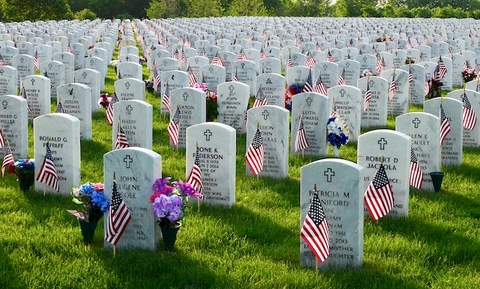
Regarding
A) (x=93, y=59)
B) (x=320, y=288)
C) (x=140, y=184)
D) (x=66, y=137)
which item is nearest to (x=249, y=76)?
(x=93, y=59)

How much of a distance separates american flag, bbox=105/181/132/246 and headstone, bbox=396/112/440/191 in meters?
4.70

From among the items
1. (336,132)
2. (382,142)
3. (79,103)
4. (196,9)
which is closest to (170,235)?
(382,142)

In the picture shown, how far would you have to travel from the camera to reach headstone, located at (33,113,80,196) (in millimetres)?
10102

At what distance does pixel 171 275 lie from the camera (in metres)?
7.48

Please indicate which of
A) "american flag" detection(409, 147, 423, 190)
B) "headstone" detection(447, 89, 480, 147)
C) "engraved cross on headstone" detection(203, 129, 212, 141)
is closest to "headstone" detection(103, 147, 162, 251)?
"engraved cross on headstone" detection(203, 129, 212, 141)

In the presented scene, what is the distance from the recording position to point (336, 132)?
481 inches

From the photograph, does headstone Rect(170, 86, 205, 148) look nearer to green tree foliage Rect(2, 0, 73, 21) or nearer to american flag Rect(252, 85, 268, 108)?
american flag Rect(252, 85, 268, 108)

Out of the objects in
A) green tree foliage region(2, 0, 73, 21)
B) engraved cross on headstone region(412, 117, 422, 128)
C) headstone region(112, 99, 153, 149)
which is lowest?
headstone region(112, 99, 153, 149)

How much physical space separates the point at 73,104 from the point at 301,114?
4319 mm

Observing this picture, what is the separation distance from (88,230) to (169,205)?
3.54ft

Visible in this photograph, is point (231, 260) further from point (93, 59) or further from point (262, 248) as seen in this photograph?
point (93, 59)

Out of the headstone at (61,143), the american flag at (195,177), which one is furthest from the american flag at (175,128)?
the american flag at (195,177)

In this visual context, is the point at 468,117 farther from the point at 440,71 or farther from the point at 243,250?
the point at 440,71

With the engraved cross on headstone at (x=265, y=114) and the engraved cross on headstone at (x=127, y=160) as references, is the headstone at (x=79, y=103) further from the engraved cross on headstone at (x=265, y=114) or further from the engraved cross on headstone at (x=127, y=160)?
the engraved cross on headstone at (x=127, y=160)
